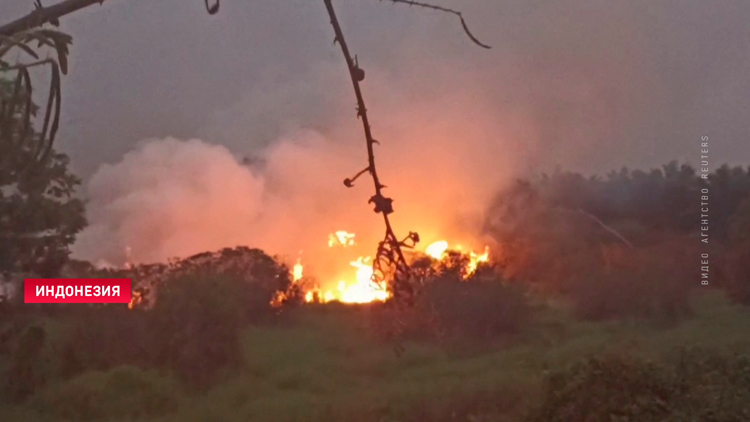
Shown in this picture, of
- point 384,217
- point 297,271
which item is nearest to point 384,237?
point 384,217

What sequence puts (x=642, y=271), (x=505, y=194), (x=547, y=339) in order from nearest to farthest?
1. (x=547, y=339)
2. (x=642, y=271)
3. (x=505, y=194)

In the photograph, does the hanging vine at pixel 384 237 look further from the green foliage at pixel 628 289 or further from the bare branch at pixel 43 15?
the green foliage at pixel 628 289

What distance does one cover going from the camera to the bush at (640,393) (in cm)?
331

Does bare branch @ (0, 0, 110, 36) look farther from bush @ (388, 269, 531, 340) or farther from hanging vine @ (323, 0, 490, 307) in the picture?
bush @ (388, 269, 531, 340)

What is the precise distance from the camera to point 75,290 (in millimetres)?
4664

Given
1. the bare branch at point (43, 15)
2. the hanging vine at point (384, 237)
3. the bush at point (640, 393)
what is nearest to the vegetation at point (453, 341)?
the bush at point (640, 393)

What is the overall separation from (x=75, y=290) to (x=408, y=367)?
230 centimetres

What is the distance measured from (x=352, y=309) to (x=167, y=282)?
136 centimetres

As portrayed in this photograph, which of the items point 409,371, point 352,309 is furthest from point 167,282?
point 409,371

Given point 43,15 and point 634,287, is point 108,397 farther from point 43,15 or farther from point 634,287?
point 43,15

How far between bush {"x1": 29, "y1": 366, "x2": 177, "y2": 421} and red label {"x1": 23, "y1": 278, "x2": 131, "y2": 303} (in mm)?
562

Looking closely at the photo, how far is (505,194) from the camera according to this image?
18.9 ft

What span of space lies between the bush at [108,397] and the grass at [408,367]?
117mm

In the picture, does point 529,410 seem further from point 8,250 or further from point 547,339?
point 8,250
